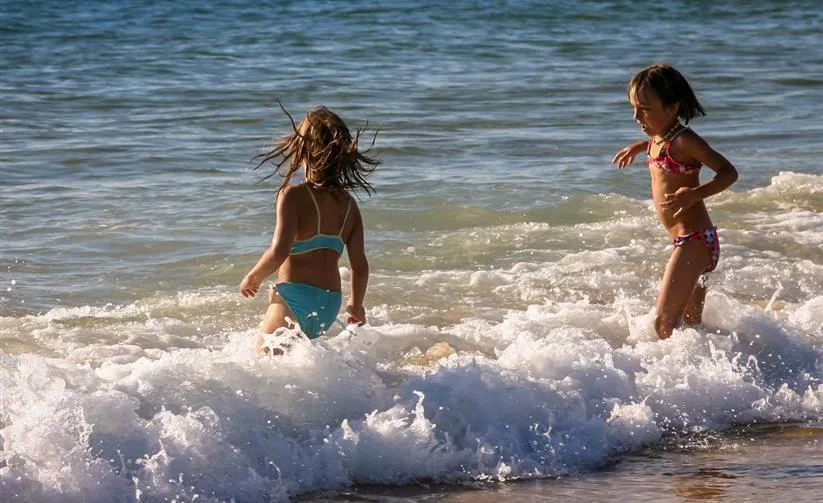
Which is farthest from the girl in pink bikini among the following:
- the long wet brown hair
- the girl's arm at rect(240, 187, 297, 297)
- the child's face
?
the girl's arm at rect(240, 187, 297, 297)

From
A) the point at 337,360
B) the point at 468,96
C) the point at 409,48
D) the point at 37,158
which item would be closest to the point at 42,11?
the point at 409,48

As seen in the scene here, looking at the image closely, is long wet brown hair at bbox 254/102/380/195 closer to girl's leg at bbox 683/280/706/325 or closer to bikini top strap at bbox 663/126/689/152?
bikini top strap at bbox 663/126/689/152

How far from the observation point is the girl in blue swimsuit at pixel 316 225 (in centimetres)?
540

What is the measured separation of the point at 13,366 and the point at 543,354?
219cm

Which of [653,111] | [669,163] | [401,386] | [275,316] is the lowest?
[401,386]

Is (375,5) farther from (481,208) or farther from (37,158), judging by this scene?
(481,208)

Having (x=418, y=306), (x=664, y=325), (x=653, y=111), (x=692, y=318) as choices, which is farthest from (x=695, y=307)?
(x=418, y=306)

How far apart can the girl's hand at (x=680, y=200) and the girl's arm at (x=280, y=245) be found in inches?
70.0

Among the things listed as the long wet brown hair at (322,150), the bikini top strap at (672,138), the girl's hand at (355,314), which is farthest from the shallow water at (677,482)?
the bikini top strap at (672,138)

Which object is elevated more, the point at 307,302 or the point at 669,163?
the point at 669,163

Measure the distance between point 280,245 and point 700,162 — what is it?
203 centimetres

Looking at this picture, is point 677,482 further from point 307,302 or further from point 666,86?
point 666,86

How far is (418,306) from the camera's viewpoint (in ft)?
23.9

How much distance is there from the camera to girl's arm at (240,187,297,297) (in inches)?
207
